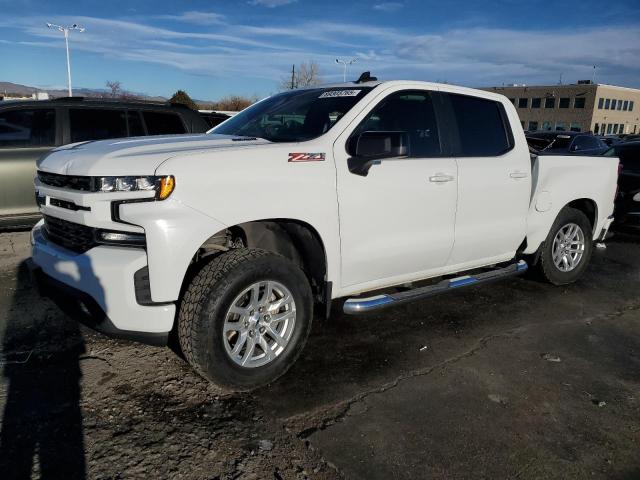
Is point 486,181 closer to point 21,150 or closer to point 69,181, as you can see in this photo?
point 69,181

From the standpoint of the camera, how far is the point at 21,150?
6.32 m

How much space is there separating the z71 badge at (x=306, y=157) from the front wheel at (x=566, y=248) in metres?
2.93

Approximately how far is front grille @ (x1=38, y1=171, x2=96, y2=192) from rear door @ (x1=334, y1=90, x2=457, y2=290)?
152 cm

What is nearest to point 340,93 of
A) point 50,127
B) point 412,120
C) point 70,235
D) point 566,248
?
point 412,120

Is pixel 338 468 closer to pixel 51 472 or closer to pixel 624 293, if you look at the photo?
pixel 51 472

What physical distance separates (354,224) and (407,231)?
1.76 feet

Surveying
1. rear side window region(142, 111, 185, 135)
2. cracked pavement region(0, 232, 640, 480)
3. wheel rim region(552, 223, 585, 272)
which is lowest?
cracked pavement region(0, 232, 640, 480)

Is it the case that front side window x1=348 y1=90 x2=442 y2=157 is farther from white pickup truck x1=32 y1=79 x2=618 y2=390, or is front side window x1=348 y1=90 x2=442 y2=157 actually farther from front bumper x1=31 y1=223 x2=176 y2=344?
front bumper x1=31 y1=223 x2=176 y2=344

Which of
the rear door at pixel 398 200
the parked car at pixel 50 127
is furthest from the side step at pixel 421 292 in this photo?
the parked car at pixel 50 127

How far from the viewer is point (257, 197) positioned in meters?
3.16

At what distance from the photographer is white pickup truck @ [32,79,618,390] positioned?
9.53 ft

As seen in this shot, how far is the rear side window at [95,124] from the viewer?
22.0 feet

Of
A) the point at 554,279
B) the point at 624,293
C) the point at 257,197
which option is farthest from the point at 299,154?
the point at 624,293

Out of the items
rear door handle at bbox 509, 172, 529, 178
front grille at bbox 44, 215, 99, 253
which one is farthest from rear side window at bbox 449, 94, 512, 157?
front grille at bbox 44, 215, 99, 253
